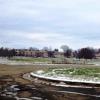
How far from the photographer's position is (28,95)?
1534 centimetres

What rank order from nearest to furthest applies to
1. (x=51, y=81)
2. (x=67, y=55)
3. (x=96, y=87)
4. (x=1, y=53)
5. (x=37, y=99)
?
(x=37, y=99) → (x=96, y=87) → (x=51, y=81) → (x=1, y=53) → (x=67, y=55)

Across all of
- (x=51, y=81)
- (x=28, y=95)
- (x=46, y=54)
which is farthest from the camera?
(x=46, y=54)

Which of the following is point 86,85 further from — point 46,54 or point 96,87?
point 46,54

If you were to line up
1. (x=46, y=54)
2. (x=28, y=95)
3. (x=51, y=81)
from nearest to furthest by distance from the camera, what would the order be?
(x=28, y=95) → (x=51, y=81) → (x=46, y=54)

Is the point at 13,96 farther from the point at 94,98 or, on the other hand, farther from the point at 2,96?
the point at 94,98

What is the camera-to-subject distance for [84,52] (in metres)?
108

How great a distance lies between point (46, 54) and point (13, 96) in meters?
177

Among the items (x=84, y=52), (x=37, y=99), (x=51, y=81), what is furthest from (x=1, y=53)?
(x=37, y=99)

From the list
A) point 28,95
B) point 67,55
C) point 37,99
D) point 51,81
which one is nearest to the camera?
point 37,99

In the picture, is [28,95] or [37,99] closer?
[37,99]

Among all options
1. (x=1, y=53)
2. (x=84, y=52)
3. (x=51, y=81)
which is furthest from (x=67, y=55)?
(x=51, y=81)

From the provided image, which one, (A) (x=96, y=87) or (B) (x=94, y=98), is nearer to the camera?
(B) (x=94, y=98)

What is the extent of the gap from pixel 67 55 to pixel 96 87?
13343cm

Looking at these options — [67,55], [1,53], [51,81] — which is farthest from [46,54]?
[51,81]
